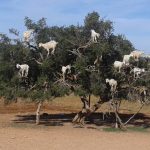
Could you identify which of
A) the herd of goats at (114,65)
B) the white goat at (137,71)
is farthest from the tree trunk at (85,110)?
the white goat at (137,71)

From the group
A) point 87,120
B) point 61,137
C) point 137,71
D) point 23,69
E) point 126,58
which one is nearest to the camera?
point 61,137

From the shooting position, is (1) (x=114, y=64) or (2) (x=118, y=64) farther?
(1) (x=114, y=64)

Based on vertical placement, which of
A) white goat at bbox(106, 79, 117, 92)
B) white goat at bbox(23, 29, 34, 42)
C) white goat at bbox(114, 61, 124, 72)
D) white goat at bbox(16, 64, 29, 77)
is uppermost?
white goat at bbox(23, 29, 34, 42)

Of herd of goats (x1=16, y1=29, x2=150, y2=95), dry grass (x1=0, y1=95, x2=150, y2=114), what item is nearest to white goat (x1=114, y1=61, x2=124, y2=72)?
herd of goats (x1=16, y1=29, x2=150, y2=95)

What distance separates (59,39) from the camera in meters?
25.8

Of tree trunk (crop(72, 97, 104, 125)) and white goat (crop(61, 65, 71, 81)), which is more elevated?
Answer: white goat (crop(61, 65, 71, 81))

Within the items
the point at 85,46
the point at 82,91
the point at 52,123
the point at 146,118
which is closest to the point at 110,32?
the point at 85,46

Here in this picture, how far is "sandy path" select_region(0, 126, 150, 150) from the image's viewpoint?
60.5ft

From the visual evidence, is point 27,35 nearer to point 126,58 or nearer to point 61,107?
point 126,58

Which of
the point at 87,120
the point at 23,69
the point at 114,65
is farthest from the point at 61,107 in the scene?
the point at 114,65

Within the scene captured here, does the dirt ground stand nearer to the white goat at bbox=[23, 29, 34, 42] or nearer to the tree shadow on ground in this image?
the tree shadow on ground

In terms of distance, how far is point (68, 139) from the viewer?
20891mm

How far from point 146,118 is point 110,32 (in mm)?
8563

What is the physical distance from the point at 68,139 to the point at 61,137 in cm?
67
